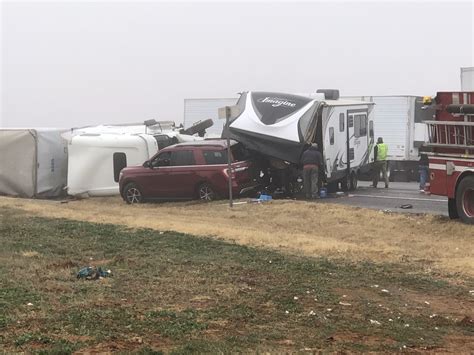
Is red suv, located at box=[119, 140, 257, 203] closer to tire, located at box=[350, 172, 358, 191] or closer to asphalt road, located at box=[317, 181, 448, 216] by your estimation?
asphalt road, located at box=[317, 181, 448, 216]

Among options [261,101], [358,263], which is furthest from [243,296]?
[261,101]

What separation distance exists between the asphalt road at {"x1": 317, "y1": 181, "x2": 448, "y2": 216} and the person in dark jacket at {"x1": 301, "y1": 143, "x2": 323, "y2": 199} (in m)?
0.44

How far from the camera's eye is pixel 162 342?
507 centimetres

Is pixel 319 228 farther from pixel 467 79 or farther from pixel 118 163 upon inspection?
pixel 118 163

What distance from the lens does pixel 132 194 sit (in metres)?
20.0

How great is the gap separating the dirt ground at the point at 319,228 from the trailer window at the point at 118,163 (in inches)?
148

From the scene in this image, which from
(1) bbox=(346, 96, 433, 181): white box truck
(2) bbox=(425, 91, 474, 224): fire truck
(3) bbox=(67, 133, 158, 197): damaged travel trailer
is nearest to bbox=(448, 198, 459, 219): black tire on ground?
(2) bbox=(425, 91, 474, 224): fire truck

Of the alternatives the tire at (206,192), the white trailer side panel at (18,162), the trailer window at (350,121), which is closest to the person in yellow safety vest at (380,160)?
the trailer window at (350,121)

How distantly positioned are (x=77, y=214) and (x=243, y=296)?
10.0 meters

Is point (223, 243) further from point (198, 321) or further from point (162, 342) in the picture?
point (162, 342)

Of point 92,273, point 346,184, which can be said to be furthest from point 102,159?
point 92,273

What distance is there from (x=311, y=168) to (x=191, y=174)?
3511 millimetres

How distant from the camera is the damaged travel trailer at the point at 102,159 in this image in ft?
72.0

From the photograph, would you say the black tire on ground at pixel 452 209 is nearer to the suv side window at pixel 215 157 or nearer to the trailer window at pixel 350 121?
the suv side window at pixel 215 157
